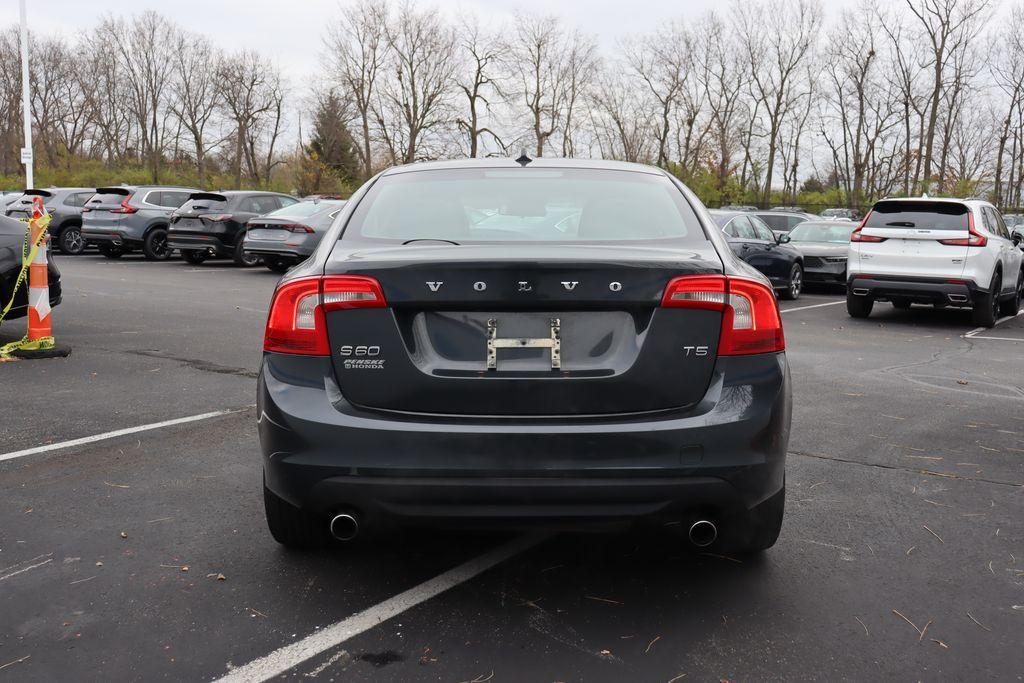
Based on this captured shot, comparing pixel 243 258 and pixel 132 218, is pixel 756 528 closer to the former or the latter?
pixel 243 258

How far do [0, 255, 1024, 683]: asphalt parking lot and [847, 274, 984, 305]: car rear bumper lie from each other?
6679mm

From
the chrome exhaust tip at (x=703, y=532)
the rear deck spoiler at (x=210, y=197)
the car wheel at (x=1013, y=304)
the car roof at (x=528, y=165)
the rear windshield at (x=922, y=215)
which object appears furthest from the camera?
the rear deck spoiler at (x=210, y=197)

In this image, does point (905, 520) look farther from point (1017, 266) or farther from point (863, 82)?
point (863, 82)

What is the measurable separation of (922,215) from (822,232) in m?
7.00

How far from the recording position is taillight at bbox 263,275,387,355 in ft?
10.3

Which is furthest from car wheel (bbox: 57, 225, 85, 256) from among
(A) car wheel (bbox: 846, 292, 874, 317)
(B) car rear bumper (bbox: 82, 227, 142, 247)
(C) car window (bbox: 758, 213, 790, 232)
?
(A) car wheel (bbox: 846, 292, 874, 317)

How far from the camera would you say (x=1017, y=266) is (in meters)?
14.3

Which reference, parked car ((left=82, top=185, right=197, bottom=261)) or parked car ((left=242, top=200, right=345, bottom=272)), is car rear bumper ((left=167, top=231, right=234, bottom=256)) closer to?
parked car ((left=82, top=185, right=197, bottom=261))

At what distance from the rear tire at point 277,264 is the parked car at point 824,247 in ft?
31.9

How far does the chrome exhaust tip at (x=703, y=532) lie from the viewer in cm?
325

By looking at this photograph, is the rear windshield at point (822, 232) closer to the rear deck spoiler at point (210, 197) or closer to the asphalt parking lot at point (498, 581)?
the rear deck spoiler at point (210, 197)

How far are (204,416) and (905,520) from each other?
4.19m

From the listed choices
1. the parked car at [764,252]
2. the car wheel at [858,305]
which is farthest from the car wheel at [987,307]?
the parked car at [764,252]

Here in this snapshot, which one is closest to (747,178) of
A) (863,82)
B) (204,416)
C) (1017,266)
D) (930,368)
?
(863,82)
